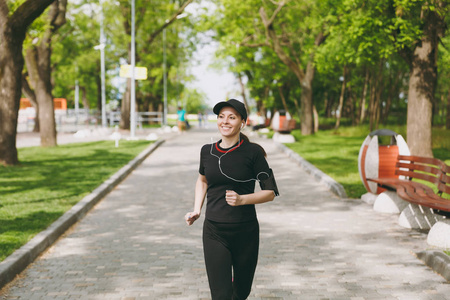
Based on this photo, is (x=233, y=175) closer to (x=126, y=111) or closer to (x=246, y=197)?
(x=246, y=197)

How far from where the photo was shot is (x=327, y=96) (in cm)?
5262

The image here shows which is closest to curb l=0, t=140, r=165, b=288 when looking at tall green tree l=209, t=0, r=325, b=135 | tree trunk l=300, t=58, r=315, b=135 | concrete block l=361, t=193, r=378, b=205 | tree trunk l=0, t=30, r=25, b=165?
tree trunk l=0, t=30, r=25, b=165

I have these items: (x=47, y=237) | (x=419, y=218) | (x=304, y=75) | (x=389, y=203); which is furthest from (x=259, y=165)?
(x=304, y=75)

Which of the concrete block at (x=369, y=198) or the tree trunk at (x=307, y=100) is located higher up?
the tree trunk at (x=307, y=100)

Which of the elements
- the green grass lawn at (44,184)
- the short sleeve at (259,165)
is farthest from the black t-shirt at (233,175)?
the green grass lawn at (44,184)

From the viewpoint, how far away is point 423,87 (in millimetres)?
15414

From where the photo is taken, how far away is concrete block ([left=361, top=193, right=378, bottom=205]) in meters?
10.1

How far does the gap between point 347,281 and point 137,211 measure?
474 centimetres

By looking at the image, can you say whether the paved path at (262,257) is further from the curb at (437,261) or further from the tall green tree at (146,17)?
the tall green tree at (146,17)

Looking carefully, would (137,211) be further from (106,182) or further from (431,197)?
(431,197)

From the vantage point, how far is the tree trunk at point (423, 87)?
1530 cm

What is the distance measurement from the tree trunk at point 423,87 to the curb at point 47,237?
332 inches

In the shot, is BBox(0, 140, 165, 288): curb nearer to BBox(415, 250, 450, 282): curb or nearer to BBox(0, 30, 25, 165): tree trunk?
BBox(0, 30, 25, 165): tree trunk

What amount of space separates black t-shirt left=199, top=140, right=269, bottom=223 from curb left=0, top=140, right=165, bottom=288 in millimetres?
2662
